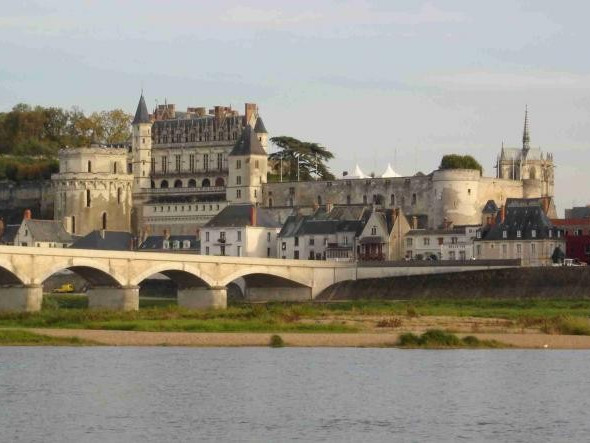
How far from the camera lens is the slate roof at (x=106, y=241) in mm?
99750

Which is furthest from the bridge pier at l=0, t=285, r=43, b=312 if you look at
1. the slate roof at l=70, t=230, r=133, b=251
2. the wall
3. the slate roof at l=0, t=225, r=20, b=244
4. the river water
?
the slate roof at l=0, t=225, r=20, b=244

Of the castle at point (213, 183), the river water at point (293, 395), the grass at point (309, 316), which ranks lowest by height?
the river water at point (293, 395)

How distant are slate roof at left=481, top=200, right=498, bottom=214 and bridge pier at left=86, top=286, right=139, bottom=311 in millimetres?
30699

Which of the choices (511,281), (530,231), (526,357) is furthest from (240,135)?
(526,357)

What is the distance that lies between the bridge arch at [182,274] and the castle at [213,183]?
2440 cm

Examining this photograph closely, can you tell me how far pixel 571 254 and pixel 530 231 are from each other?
8.24 feet

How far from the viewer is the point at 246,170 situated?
112 meters

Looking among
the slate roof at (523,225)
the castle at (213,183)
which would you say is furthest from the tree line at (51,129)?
the slate roof at (523,225)

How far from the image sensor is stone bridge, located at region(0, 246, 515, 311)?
2805 inches

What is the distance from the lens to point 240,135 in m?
116

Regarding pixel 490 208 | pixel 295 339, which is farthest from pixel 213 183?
pixel 295 339

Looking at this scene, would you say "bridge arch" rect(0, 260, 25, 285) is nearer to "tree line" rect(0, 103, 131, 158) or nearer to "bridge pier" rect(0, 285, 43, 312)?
"bridge pier" rect(0, 285, 43, 312)

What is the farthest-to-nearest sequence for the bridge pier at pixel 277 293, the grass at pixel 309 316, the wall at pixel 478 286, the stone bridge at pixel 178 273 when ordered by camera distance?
the bridge pier at pixel 277 293 → the wall at pixel 478 286 → the stone bridge at pixel 178 273 → the grass at pixel 309 316

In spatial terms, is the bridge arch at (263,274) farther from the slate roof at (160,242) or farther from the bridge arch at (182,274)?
the slate roof at (160,242)
